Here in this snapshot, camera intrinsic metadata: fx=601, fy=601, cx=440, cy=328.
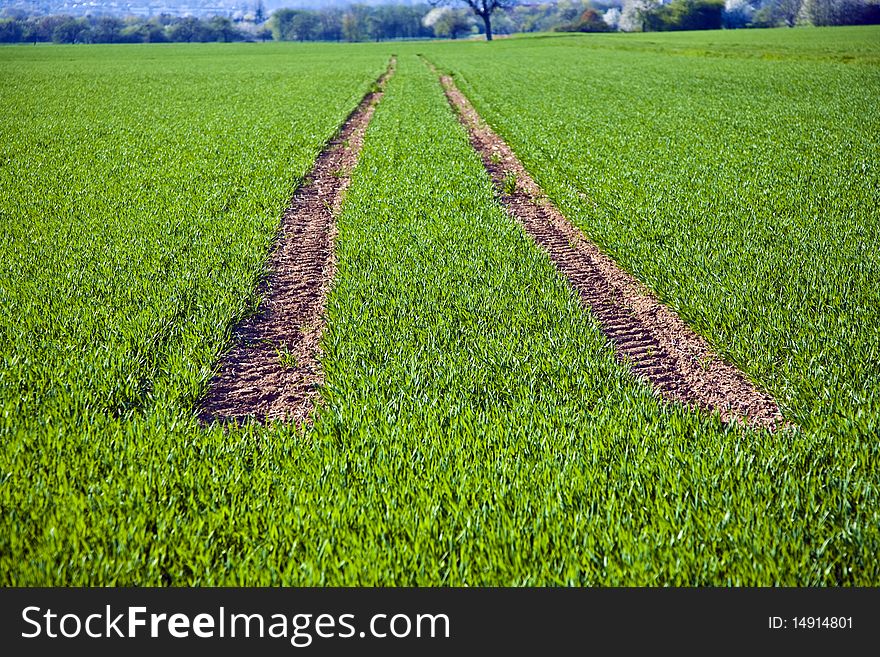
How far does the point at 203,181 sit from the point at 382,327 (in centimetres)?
826

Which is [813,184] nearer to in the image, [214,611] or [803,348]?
[803,348]

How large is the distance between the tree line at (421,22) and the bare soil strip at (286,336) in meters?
110

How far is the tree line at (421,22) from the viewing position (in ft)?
379

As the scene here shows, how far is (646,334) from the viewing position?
6.11m

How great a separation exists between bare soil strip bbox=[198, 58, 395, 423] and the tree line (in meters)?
110

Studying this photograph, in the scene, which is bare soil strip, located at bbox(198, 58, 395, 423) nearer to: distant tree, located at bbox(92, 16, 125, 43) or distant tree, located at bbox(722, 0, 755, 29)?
distant tree, located at bbox(722, 0, 755, 29)

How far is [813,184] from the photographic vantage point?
11.1 metres

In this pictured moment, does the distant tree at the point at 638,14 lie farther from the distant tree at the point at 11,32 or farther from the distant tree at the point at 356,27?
the distant tree at the point at 11,32

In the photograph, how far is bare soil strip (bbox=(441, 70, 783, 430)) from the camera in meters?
4.89

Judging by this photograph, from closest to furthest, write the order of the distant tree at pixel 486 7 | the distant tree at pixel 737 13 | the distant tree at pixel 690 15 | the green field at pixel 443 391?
the green field at pixel 443 391 → the distant tree at pixel 486 7 → the distant tree at pixel 690 15 → the distant tree at pixel 737 13

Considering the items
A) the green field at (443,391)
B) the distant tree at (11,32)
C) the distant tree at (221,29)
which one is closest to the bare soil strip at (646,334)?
the green field at (443,391)

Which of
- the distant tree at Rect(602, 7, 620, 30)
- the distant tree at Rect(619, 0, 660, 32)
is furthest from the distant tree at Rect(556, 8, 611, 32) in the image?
the distant tree at Rect(619, 0, 660, 32)

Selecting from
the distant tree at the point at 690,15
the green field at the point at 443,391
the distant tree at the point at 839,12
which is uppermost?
the distant tree at the point at 690,15

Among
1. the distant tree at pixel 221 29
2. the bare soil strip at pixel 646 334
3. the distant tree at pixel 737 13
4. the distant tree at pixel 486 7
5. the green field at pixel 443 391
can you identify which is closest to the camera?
the green field at pixel 443 391
